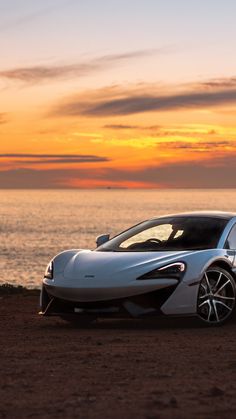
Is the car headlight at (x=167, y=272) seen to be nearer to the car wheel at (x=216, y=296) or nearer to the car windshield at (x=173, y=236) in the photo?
the car wheel at (x=216, y=296)

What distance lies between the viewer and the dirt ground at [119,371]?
18.5 feet

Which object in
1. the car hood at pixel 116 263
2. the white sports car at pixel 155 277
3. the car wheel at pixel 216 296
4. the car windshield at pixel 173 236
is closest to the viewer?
the white sports car at pixel 155 277

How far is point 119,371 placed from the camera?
702 cm

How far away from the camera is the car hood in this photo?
401 inches

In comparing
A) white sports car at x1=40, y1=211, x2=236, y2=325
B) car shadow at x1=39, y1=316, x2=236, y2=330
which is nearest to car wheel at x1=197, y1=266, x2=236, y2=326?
A: white sports car at x1=40, y1=211, x2=236, y2=325

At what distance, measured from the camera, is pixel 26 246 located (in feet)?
259

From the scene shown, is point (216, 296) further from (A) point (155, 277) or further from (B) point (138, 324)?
(B) point (138, 324)

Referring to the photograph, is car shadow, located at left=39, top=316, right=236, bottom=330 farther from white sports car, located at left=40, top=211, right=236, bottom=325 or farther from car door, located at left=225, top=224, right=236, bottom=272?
car door, located at left=225, top=224, right=236, bottom=272

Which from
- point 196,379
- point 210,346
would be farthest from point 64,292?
point 196,379

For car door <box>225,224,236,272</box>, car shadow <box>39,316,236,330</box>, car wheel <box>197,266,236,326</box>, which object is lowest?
car shadow <box>39,316,236,330</box>

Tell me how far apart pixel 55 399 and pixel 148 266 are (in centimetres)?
438

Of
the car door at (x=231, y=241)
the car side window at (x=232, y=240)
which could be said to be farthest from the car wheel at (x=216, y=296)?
the car side window at (x=232, y=240)

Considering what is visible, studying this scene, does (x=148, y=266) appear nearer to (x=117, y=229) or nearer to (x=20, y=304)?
(x=20, y=304)

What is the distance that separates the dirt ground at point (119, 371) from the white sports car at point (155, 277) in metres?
0.28
